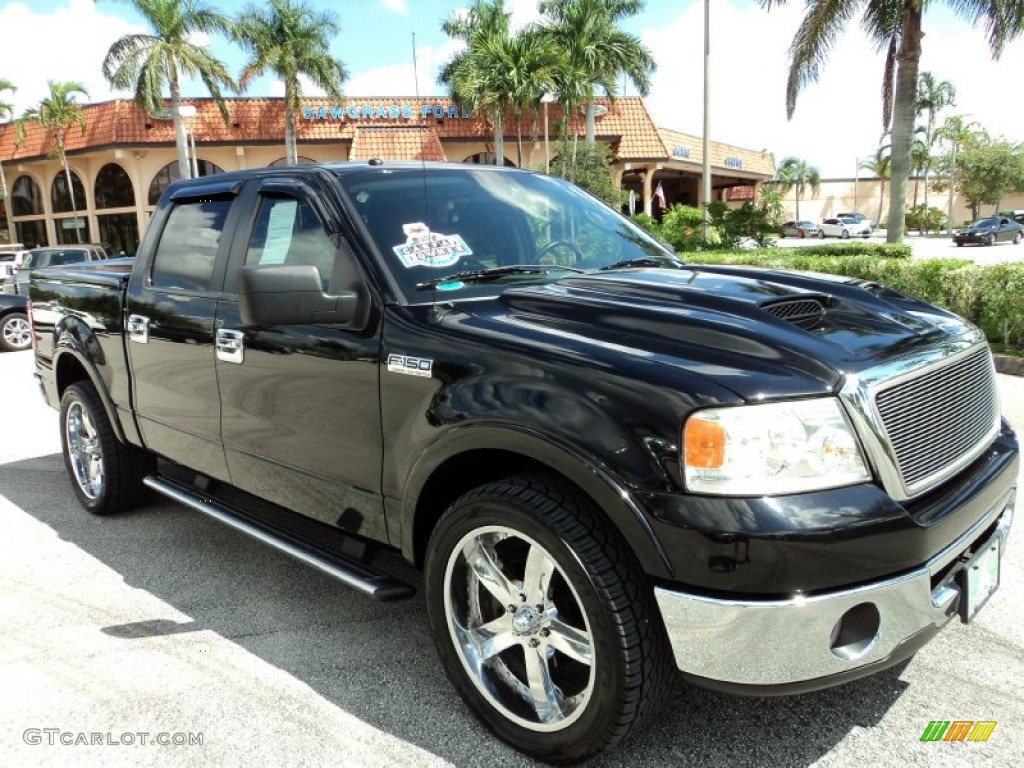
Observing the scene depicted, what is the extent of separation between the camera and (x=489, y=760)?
2.59 m

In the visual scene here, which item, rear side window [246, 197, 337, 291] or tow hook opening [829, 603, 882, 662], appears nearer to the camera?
tow hook opening [829, 603, 882, 662]

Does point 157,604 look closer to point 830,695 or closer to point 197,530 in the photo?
point 197,530

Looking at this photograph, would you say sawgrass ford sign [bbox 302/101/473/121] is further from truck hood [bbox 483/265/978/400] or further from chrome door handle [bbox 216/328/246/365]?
truck hood [bbox 483/265/978/400]

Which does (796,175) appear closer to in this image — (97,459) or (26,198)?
(26,198)

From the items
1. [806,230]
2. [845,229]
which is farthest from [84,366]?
[806,230]

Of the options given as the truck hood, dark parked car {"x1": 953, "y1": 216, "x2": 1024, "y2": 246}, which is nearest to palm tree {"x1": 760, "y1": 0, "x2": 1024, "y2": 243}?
the truck hood

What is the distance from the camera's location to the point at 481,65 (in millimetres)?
30812

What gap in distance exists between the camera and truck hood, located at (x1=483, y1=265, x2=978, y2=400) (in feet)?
7.40

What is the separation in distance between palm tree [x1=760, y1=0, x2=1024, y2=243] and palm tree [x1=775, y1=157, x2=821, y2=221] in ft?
234

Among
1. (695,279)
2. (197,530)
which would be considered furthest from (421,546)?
(197,530)

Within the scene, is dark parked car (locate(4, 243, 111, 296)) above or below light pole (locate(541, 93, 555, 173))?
below

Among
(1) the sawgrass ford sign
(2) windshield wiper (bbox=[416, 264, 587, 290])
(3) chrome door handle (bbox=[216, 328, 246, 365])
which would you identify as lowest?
(3) chrome door handle (bbox=[216, 328, 246, 365])

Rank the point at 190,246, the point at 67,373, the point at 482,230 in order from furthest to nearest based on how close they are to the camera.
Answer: the point at 67,373 < the point at 190,246 < the point at 482,230

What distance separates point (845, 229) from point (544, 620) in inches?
2270
